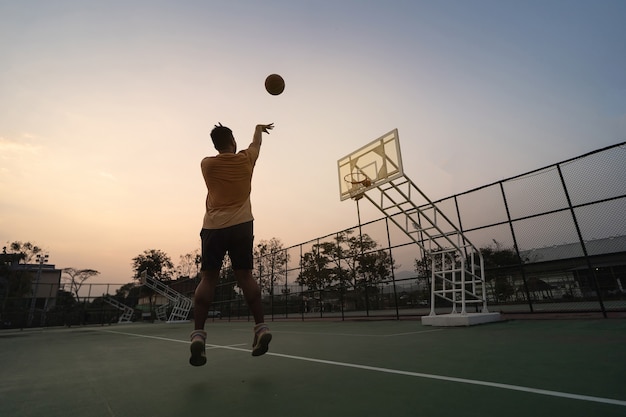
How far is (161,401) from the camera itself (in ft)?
5.87

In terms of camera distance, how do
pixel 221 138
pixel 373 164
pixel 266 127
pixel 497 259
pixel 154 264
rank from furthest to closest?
pixel 154 264 < pixel 497 259 < pixel 373 164 < pixel 266 127 < pixel 221 138

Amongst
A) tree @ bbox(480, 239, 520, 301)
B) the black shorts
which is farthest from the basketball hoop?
the black shorts

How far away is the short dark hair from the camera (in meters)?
2.89

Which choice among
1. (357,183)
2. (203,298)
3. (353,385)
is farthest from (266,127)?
(357,183)

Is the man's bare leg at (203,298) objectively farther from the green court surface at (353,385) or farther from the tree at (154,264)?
the tree at (154,264)

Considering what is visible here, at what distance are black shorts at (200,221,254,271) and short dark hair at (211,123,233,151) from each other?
861 mm

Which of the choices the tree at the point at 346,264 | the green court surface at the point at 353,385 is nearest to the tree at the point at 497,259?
the tree at the point at 346,264

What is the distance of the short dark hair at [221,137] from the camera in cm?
289

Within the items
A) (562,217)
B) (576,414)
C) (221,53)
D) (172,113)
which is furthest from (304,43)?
(576,414)

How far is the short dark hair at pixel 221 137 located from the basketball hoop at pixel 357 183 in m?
5.09

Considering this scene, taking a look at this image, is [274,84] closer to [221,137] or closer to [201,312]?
[221,137]

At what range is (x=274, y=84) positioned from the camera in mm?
4230

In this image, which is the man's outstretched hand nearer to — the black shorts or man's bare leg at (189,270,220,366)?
the black shorts

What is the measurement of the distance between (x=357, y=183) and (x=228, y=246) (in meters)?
5.59
